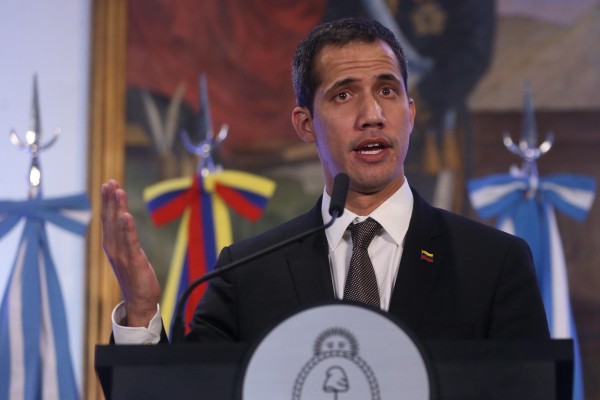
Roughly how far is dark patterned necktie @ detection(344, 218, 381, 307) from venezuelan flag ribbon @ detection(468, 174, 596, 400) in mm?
2133

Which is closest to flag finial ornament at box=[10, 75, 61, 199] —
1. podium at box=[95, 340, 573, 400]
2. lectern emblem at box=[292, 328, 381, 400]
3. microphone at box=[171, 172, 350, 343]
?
microphone at box=[171, 172, 350, 343]

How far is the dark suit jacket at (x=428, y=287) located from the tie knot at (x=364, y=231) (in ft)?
0.23

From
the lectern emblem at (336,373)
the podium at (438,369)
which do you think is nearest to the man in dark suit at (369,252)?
the podium at (438,369)

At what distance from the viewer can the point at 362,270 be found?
1997 millimetres

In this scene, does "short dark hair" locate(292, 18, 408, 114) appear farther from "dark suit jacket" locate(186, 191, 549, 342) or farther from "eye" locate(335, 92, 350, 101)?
"dark suit jacket" locate(186, 191, 549, 342)

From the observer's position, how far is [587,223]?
458 cm

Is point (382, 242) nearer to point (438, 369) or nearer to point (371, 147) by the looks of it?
point (371, 147)

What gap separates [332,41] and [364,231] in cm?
47

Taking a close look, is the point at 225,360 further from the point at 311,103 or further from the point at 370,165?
the point at 311,103

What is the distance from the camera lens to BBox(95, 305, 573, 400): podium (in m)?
1.38

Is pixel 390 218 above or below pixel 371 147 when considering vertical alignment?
below

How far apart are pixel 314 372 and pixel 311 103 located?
102cm

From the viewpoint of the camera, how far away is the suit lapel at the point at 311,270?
2006 mm

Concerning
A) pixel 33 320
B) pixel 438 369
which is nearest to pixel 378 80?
pixel 438 369
